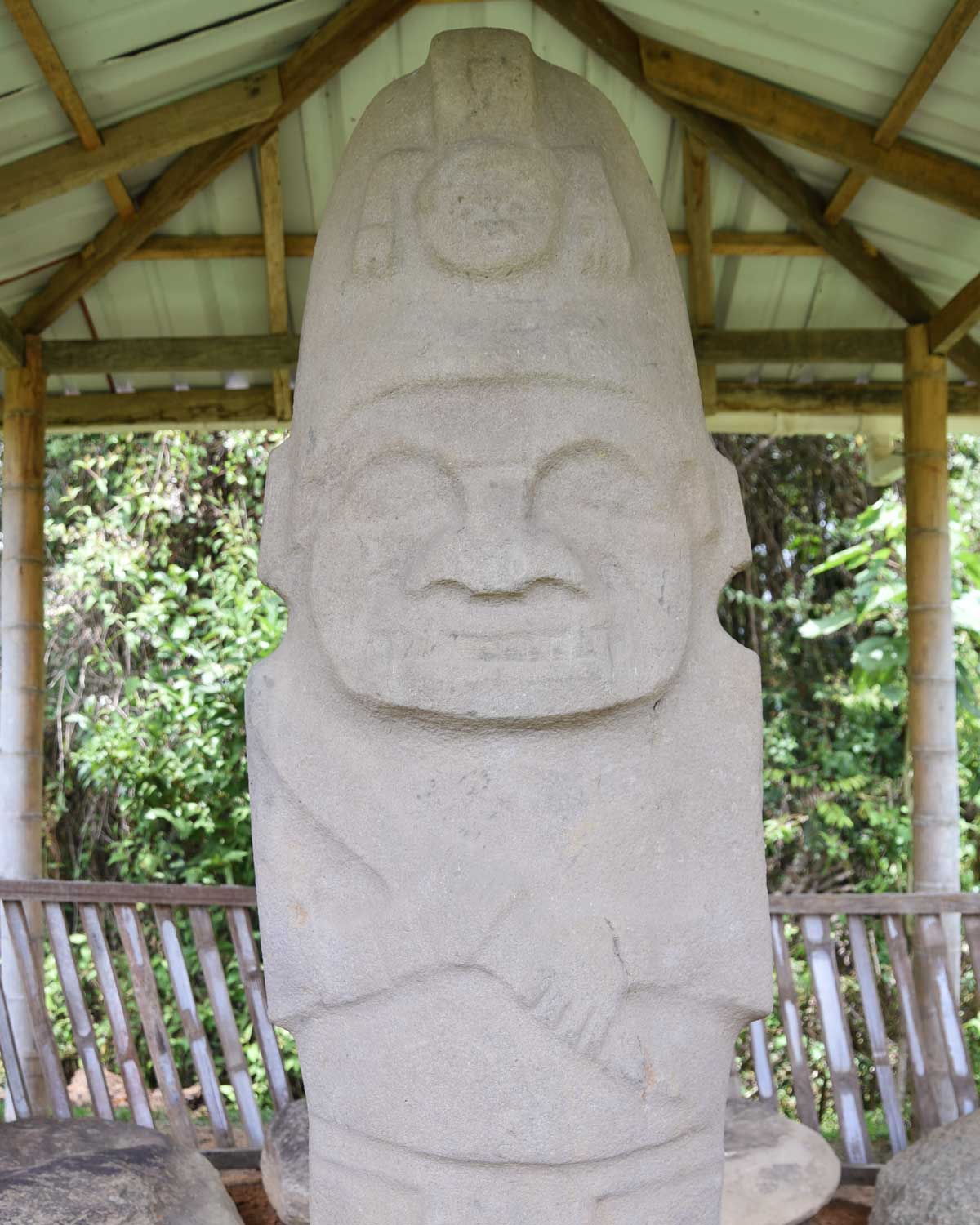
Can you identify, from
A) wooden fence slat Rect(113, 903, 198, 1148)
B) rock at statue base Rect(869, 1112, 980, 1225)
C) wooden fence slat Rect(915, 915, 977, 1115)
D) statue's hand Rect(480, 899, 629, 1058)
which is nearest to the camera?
statue's hand Rect(480, 899, 629, 1058)

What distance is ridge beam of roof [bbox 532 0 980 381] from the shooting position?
478 cm

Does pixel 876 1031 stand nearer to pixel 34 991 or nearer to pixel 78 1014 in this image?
pixel 78 1014

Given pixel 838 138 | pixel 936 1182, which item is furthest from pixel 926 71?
pixel 936 1182

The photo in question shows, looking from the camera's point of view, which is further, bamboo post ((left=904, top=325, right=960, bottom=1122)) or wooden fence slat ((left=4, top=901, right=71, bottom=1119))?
bamboo post ((left=904, top=325, right=960, bottom=1122))

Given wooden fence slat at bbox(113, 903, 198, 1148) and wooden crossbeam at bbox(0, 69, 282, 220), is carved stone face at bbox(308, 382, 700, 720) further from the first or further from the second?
wooden crossbeam at bbox(0, 69, 282, 220)

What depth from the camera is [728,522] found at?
257 cm

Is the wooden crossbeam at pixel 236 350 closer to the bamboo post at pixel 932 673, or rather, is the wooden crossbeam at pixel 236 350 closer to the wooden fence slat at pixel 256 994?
the bamboo post at pixel 932 673

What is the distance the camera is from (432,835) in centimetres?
226

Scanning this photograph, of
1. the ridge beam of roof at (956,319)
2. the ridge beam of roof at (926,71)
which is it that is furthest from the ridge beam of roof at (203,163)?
the ridge beam of roof at (956,319)

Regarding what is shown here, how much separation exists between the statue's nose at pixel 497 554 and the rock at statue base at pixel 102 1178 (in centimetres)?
187

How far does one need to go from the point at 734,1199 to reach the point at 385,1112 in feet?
5.25

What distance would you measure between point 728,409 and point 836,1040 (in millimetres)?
3737

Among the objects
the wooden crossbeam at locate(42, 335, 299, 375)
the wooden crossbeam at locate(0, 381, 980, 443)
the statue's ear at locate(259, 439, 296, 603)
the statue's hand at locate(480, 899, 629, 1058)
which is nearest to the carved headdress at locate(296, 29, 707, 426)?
the statue's ear at locate(259, 439, 296, 603)

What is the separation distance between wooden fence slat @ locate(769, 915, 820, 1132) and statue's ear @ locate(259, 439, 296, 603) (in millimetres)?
2406
